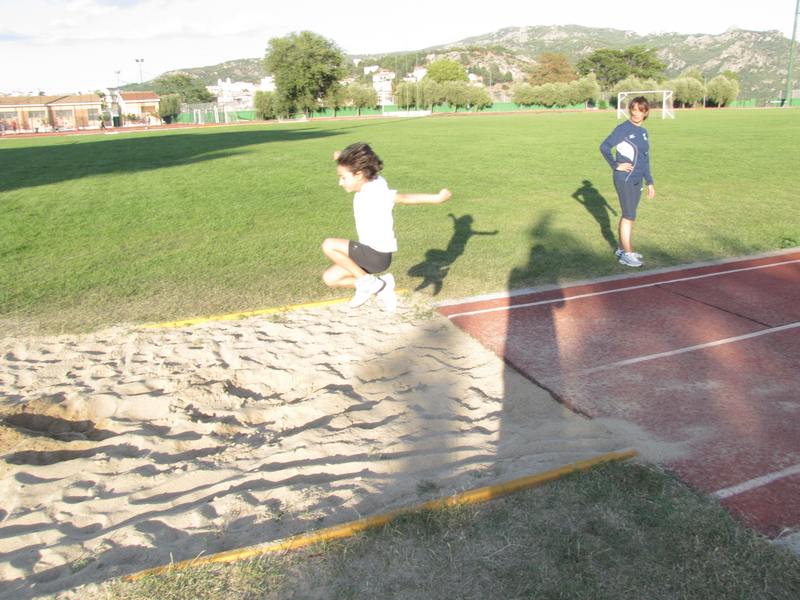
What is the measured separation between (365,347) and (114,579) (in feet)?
9.64

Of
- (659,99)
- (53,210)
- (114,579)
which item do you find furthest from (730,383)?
(659,99)

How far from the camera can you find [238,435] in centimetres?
408

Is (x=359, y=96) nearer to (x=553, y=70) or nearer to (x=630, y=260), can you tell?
(x=553, y=70)

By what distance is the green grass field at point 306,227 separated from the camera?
700 cm

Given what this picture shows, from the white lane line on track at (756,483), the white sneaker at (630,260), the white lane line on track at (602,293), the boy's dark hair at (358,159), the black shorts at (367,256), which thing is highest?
the boy's dark hair at (358,159)

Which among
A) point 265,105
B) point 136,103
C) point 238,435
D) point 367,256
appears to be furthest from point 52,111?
point 238,435

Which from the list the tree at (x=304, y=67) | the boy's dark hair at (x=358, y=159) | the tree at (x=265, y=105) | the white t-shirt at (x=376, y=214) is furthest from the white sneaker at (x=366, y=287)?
the tree at (x=265, y=105)

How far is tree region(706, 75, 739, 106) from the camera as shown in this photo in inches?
2884

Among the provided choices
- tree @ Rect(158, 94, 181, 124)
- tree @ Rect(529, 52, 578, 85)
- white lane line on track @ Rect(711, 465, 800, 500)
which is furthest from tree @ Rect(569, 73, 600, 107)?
white lane line on track @ Rect(711, 465, 800, 500)

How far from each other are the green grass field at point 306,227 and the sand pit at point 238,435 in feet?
3.95

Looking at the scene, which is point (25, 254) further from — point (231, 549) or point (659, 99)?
point (659, 99)

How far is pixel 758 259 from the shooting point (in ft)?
25.4

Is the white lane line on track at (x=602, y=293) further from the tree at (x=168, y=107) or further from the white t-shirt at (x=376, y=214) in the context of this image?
the tree at (x=168, y=107)

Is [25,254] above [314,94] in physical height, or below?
below
